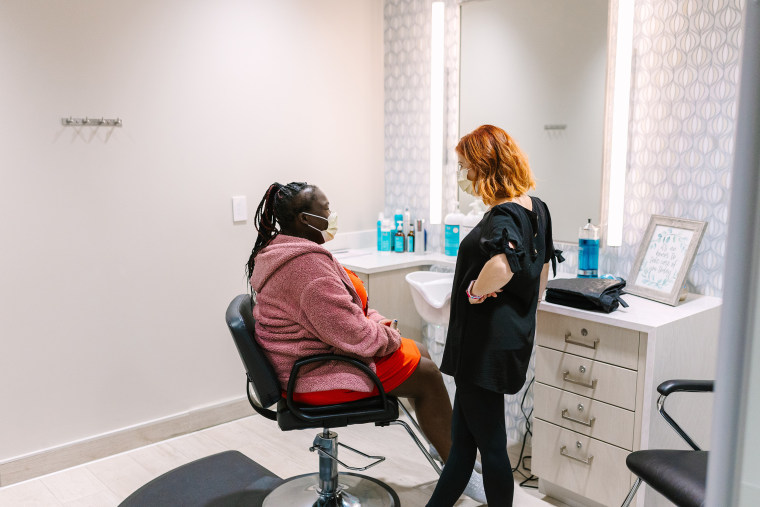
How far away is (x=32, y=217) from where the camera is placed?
2348mm

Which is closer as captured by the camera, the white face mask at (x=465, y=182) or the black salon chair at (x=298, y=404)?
the black salon chair at (x=298, y=404)

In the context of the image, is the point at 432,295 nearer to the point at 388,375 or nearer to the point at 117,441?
the point at 388,375

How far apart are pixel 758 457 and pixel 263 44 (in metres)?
2.77

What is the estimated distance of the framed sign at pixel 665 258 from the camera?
82.5 inches

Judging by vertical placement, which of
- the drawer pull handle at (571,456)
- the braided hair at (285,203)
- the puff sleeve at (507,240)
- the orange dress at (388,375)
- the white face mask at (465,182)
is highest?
the white face mask at (465,182)

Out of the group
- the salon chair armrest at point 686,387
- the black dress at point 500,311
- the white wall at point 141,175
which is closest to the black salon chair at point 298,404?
the black dress at point 500,311

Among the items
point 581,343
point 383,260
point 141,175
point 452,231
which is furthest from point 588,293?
point 141,175

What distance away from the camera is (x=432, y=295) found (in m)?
2.41

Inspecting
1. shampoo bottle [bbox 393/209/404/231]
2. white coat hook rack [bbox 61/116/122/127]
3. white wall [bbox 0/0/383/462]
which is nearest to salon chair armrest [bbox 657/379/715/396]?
shampoo bottle [bbox 393/209/404/231]

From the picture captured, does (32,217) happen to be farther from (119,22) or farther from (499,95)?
(499,95)

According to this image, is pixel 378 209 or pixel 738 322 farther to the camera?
pixel 378 209

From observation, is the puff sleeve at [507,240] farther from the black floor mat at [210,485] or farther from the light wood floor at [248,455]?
the black floor mat at [210,485]

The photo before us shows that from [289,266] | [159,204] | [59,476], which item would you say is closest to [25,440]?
[59,476]

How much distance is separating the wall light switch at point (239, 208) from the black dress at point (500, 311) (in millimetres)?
1364
